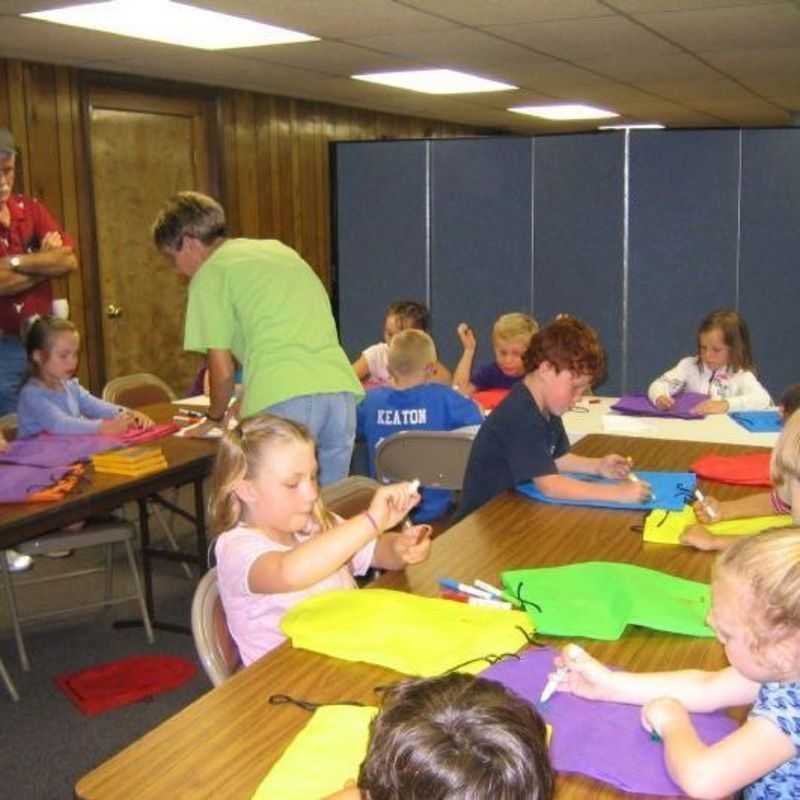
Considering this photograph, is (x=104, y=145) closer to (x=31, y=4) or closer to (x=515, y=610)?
(x=31, y=4)

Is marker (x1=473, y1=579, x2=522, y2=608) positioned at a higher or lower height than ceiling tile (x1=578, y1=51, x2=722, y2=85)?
lower

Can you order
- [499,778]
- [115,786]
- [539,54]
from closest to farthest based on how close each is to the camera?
[499,778], [115,786], [539,54]

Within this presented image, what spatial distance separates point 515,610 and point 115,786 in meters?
0.79

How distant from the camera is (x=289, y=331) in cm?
325

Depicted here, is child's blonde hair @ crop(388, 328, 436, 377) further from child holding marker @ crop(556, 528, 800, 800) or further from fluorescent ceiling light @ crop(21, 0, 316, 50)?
child holding marker @ crop(556, 528, 800, 800)

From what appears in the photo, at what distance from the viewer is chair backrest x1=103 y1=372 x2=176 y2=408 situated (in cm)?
461

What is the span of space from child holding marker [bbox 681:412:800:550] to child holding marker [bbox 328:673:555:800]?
96 cm

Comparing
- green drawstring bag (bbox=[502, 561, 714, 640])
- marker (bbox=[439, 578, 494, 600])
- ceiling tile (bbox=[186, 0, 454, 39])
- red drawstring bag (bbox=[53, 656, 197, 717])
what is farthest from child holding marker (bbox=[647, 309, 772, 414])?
marker (bbox=[439, 578, 494, 600])

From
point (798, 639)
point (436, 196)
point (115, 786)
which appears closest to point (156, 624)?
point (115, 786)

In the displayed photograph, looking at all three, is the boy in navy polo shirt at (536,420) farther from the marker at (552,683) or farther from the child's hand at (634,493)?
the marker at (552,683)

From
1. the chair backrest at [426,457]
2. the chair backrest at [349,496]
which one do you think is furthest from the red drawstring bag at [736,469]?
the chair backrest at [349,496]

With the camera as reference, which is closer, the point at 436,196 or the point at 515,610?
the point at 515,610

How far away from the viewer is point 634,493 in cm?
254

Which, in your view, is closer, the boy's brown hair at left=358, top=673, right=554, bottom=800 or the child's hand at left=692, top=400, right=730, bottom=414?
the boy's brown hair at left=358, top=673, right=554, bottom=800
